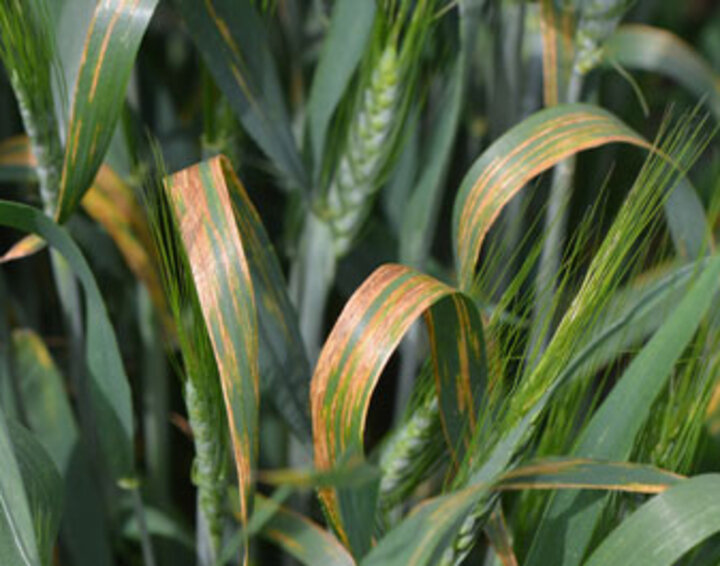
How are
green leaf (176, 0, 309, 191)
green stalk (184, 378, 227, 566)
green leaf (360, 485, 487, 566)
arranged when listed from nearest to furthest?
green leaf (360, 485, 487, 566) < green stalk (184, 378, 227, 566) < green leaf (176, 0, 309, 191)

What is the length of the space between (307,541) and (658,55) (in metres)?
0.48

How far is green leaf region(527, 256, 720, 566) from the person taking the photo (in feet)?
1.60

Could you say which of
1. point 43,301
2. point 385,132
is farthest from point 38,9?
point 43,301

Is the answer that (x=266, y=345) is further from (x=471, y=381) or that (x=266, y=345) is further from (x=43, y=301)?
(x=43, y=301)

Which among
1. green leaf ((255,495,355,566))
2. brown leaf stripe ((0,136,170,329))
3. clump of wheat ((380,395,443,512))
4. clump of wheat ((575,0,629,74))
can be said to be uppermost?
clump of wheat ((575,0,629,74))

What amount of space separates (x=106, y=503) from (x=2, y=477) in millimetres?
317

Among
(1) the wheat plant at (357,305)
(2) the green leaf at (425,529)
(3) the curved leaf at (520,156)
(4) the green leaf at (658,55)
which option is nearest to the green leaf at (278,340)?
(1) the wheat plant at (357,305)

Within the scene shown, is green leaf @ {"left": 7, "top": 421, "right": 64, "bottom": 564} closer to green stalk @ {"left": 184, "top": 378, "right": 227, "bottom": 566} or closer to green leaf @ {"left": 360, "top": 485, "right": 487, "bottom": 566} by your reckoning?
green stalk @ {"left": 184, "top": 378, "right": 227, "bottom": 566}

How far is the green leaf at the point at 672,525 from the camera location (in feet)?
1.58

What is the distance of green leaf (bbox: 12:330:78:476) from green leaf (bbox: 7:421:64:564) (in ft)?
0.56

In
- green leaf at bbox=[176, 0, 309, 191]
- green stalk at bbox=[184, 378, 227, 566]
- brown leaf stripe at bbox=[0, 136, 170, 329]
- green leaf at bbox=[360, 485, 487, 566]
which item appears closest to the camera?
green leaf at bbox=[360, 485, 487, 566]

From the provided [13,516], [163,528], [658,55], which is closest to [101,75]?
[13,516]

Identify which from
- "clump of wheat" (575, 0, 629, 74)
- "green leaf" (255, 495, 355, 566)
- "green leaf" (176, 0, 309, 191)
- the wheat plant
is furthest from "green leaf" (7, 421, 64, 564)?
"clump of wheat" (575, 0, 629, 74)

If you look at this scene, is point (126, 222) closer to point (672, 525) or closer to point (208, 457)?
point (208, 457)
